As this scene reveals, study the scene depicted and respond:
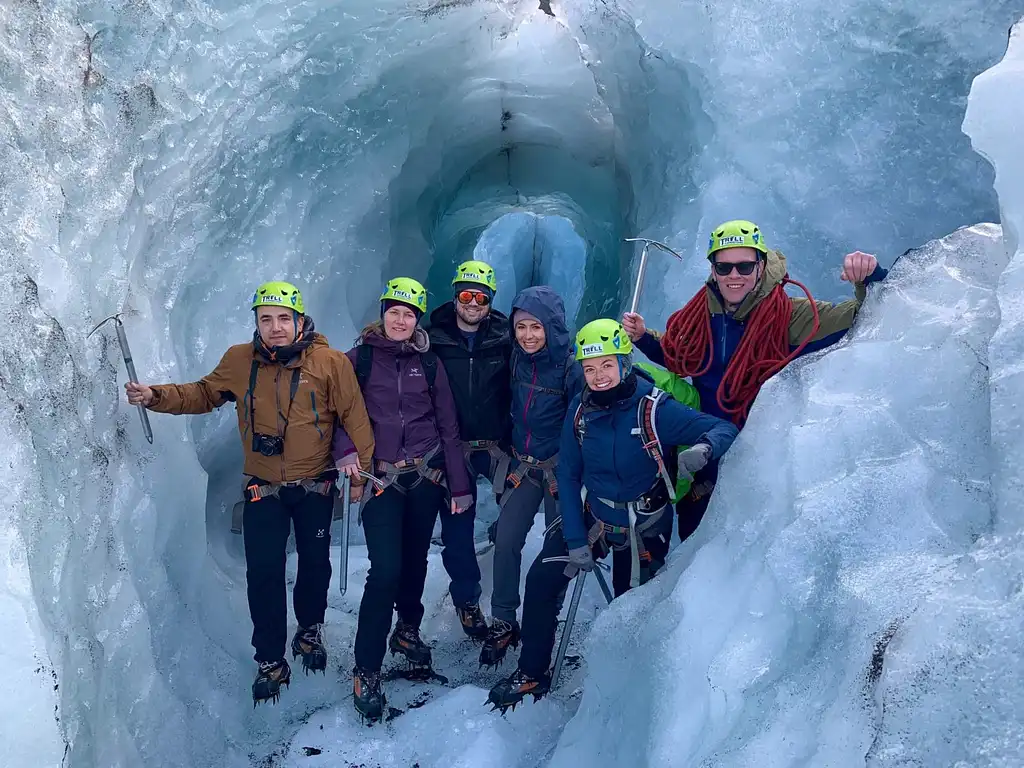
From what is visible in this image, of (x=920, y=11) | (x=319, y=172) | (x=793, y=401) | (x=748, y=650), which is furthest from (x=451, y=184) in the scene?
(x=748, y=650)

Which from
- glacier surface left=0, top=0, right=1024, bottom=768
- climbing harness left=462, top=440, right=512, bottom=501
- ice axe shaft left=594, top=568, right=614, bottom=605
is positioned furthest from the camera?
climbing harness left=462, top=440, right=512, bottom=501

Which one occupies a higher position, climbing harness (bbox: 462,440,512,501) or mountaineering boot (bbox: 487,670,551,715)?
climbing harness (bbox: 462,440,512,501)

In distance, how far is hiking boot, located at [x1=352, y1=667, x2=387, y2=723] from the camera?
3287 millimetres

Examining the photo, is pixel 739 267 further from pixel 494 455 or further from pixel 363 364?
pixel 363 364

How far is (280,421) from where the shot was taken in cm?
317

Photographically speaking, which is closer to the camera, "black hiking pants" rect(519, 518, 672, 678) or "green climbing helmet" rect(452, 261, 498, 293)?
"black hiking pants" rect(519, 518, 672, 678)

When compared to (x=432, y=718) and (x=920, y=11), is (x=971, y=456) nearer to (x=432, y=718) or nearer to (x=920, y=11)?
(x=432, y=718)

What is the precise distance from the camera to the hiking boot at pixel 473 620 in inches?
149

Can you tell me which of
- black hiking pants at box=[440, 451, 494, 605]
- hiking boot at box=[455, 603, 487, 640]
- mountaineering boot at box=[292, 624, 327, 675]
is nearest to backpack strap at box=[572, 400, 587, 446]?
black hiking pants at box=[440, 451, 494, 605]

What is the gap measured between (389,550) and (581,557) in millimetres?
782

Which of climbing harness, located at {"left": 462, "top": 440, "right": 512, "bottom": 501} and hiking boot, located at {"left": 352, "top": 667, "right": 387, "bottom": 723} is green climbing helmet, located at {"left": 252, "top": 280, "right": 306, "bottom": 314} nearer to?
climbing harness, located at {"left": 462, "top": 440, "right": 512, "bottom": 501}

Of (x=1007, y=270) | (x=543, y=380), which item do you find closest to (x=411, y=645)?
(x=543, y=380)

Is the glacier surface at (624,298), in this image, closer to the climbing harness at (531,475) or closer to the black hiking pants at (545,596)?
the black hiking pants at (545,596)

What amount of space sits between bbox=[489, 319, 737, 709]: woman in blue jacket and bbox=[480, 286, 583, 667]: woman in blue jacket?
1.06ft
